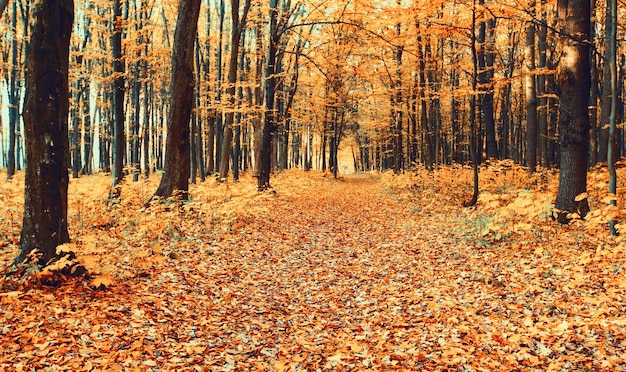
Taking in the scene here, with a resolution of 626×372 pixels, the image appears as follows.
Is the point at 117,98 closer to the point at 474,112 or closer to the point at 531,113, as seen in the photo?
the point at 474,112

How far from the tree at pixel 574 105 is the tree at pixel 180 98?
9172 millimetres

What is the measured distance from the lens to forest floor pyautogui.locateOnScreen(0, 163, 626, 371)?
4.28 m

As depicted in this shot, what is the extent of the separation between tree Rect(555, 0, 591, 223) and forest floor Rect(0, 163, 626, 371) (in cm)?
94

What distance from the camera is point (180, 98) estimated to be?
10523 millimetres

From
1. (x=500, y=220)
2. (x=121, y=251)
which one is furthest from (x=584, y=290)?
(x=121, y=251)

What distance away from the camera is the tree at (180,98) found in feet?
34.5

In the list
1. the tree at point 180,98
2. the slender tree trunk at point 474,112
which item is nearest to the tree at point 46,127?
the tree at point 180,98

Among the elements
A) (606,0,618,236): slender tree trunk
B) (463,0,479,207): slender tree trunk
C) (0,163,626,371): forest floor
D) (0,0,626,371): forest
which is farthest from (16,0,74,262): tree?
(463,0,479,207): slender tree trunk

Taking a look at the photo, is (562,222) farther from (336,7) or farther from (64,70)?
(336,7)

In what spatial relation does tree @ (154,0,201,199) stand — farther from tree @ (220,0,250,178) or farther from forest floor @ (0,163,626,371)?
tree @ (220,0,250,178)

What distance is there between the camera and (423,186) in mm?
18609

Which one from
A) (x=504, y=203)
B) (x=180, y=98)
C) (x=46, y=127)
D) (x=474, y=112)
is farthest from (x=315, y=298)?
(x=474, y=112)

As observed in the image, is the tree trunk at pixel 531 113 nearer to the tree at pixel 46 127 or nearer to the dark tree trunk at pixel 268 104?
the dark tree trunk at pixel 268 104

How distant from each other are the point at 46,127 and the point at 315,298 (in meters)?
4.69
